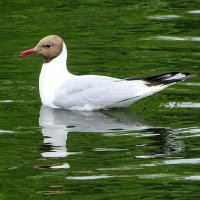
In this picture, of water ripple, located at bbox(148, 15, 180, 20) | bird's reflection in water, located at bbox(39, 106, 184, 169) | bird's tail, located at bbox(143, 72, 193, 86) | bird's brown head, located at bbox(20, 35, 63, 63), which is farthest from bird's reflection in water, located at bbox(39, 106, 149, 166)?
water ripple, located at bbox(148, 15, 180, 20)

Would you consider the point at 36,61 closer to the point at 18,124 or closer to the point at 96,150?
the point at 18,124

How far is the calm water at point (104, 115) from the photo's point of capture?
11.6m

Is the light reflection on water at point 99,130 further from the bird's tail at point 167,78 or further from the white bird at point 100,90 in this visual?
the bird's tail at point 167,78

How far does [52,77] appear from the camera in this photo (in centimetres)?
1560

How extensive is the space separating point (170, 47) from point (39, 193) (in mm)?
7701

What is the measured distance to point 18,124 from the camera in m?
14.1

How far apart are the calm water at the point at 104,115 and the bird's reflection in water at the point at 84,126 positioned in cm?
1

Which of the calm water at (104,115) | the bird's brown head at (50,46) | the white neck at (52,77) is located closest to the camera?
the calm water at (104,115)

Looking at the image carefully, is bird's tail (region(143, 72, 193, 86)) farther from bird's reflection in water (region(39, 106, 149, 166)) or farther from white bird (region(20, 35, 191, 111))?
bird's reflection in water (region(39, 106, 149, 166))

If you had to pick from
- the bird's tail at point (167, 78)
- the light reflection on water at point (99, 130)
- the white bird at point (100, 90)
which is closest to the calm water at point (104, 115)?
the light reflection on water at point (99, 130)

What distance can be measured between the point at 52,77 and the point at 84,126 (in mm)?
1610

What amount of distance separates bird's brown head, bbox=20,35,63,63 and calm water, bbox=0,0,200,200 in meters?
0.57

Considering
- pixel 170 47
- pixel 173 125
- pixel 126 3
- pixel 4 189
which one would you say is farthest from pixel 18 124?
pixel 126 3

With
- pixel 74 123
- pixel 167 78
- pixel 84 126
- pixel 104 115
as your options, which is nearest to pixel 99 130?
pixel 84 126
